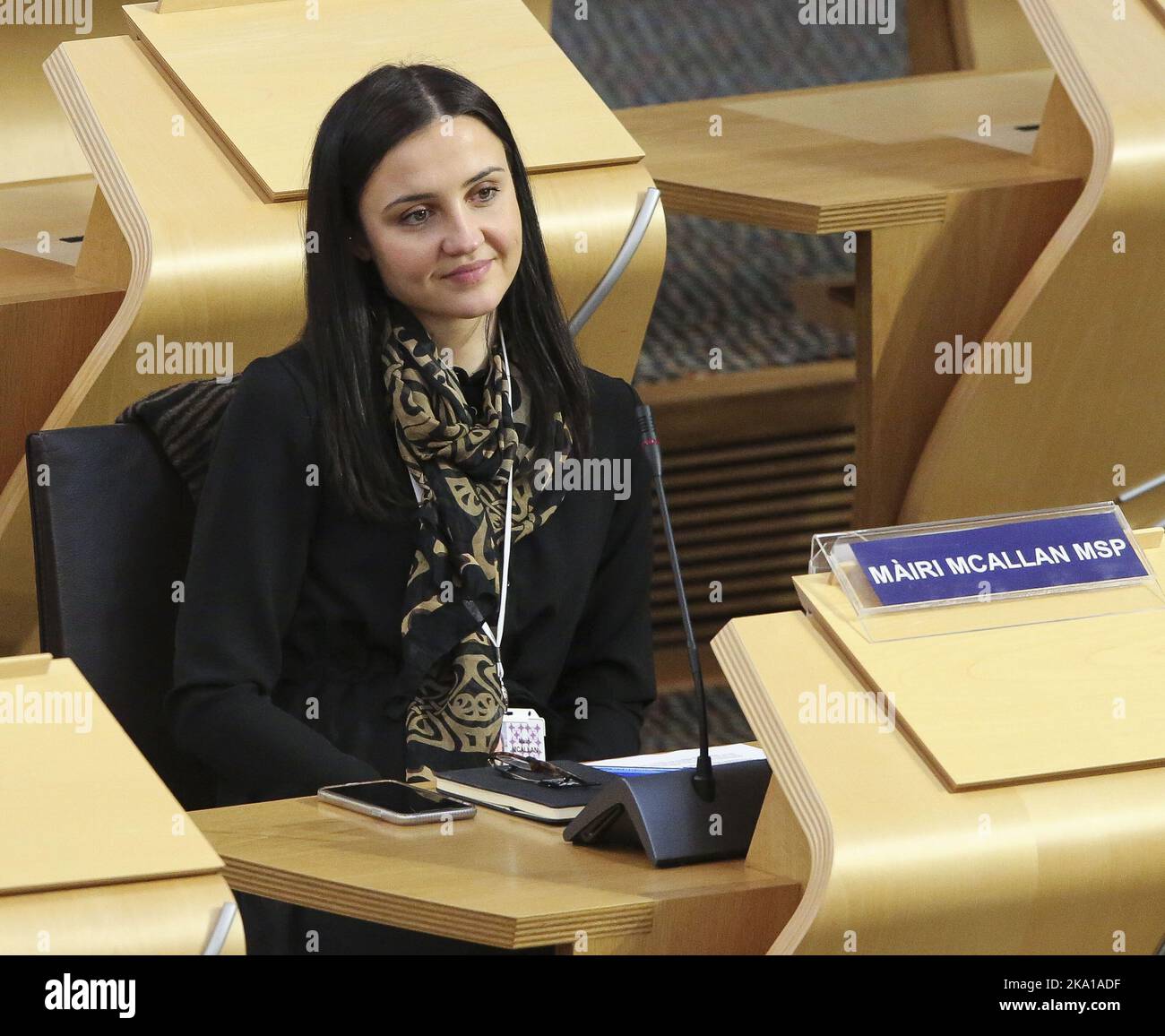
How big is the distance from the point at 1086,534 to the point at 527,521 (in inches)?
30.7

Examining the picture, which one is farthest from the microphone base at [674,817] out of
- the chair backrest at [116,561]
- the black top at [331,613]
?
the chair backrest at [116,561]

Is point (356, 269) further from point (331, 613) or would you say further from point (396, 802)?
point (396, 802)

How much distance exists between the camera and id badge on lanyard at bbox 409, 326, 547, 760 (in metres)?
2.47

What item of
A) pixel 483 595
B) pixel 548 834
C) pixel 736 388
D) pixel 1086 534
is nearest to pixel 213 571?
pixel 483 595

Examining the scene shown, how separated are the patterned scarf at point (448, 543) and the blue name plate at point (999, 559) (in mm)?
698

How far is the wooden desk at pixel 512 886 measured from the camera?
5.55 ft

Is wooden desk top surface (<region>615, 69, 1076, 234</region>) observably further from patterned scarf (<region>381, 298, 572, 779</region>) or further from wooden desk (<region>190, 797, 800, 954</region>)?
wooden desk (<region>190, 797, 800, 954</region>)

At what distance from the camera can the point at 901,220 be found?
322 cm

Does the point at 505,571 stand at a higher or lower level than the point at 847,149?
lower

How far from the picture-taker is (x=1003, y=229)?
10.7ft

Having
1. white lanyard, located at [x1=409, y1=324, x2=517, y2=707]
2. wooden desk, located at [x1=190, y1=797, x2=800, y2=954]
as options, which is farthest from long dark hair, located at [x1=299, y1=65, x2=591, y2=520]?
wooden desk, located at [x1=190, y1=797, x2=800, y2=954]

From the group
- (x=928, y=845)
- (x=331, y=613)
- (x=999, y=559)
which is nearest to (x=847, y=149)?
(x=331, y=613)

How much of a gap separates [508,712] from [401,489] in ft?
0.84
